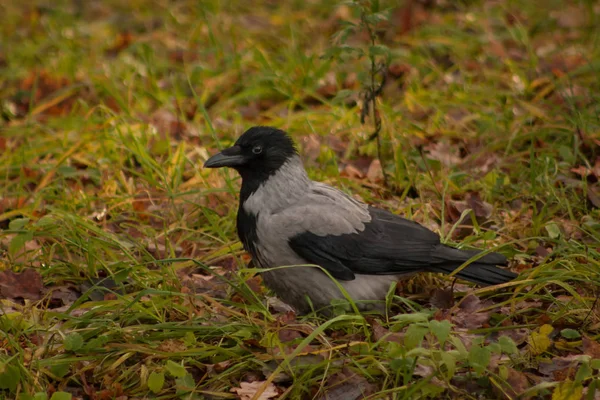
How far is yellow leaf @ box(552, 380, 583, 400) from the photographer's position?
3609mm

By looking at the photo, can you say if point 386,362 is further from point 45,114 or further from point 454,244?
point 45,114

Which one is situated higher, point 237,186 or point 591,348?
point 237,186

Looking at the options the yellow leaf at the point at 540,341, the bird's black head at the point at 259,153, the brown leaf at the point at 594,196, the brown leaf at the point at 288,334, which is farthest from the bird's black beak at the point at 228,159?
the brown leaf at the point at 594,196

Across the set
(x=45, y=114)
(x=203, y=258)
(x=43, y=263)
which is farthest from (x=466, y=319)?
(x=45, y=114)

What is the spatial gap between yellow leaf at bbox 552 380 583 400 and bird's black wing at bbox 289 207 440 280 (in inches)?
45.9

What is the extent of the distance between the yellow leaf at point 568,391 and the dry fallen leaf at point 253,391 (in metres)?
1.19

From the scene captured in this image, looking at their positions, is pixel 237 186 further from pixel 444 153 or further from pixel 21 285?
pixel 21 285

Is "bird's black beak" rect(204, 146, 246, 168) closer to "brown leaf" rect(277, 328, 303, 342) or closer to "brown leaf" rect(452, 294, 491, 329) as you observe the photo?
"brown leaf" rect(277, 328, 303, 342)

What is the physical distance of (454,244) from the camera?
16.7 ft

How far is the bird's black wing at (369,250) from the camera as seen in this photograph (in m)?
4.62

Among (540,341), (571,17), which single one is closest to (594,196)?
(540,341)

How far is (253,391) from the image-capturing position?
387 cm

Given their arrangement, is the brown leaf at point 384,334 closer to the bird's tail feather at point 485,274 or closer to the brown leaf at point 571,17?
the bird's tail feather at point 485,274

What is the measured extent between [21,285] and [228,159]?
1.35 m
